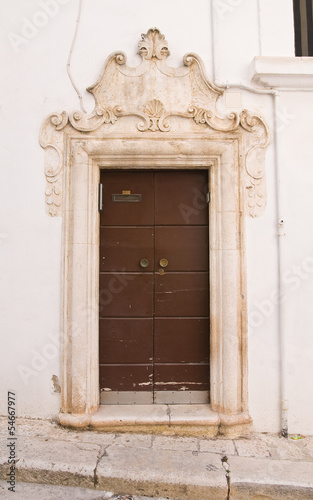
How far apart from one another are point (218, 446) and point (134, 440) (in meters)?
0.69

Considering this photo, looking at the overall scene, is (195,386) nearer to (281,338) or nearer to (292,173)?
(281,338)

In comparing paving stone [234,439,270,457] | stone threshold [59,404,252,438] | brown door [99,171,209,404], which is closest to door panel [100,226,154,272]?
brown door [99,171,209,404]

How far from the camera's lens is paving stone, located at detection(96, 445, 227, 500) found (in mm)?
2670

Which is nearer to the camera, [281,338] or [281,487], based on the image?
[281,487]

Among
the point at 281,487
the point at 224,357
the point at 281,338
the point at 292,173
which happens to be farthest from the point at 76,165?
the point at 281,487

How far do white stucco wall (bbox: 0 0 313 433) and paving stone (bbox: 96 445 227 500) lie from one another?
0.83 m

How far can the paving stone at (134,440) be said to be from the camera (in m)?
3.12

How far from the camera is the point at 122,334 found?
360 cm

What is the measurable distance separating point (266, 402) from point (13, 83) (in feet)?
12.0

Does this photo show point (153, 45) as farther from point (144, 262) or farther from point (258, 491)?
point (258, 491)

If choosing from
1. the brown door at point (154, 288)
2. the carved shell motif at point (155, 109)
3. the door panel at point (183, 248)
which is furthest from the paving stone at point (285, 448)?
the carved shell motif at point (155, 109)

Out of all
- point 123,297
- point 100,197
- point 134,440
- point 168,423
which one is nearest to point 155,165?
point 100,197

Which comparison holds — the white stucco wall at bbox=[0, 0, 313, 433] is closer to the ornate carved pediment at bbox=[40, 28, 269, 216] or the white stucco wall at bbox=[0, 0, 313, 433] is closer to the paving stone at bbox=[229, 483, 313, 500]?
the ornate carved pediment at bbox=[40, 28, 269, 216]

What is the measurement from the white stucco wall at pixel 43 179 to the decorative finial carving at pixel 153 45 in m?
0.08
